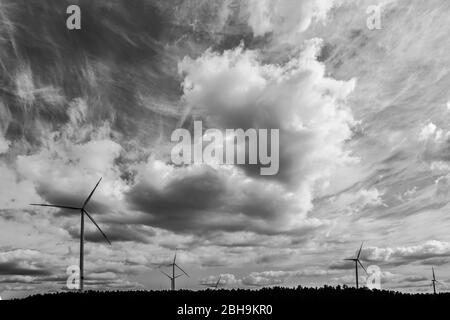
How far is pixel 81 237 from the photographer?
2475 inches
